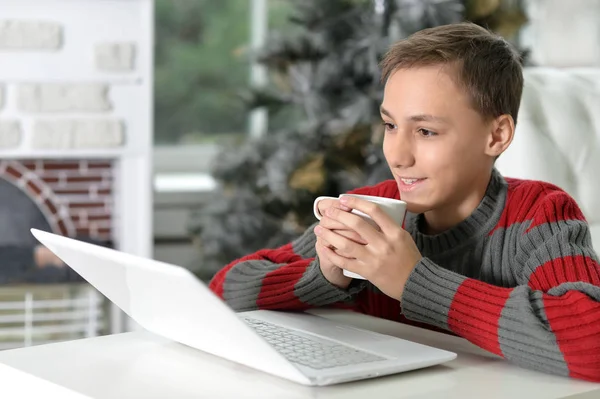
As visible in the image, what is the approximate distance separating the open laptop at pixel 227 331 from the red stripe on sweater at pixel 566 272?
211 mm

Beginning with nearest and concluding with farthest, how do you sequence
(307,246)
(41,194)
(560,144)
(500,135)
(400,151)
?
1. (400,151)
2. (500,135)
3. (307,246)
4. (560,144)
5. (41,194)

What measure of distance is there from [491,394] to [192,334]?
35 centimetres

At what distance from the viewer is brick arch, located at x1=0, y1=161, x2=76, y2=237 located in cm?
311

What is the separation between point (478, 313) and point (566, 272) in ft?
0.45

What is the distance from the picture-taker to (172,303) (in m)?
1.09

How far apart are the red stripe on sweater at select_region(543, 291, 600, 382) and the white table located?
2 centimetres

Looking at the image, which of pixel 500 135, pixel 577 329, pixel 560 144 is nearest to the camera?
pixel 577 329

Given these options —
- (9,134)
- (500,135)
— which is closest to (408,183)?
(500,135)

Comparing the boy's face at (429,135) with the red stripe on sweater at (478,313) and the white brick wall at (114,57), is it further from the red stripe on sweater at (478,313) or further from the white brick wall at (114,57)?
the white brick wall at (114,57)

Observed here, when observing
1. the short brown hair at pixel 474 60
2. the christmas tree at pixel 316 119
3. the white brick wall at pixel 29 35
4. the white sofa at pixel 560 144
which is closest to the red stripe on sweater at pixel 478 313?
the short brown hair at pixel 474 60

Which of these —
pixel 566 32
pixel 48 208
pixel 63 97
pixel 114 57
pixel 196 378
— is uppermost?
pixel 566 32

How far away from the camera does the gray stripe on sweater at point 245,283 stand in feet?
4.97

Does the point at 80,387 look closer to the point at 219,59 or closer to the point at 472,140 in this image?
the point at 472,140

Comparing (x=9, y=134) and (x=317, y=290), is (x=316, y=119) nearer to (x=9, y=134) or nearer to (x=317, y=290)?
(x=9, y=134)
